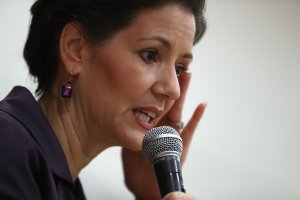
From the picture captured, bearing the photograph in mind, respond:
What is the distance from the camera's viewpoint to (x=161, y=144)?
2.57 ft

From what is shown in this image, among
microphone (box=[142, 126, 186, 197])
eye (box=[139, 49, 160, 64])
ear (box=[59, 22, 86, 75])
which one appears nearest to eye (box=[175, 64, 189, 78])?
eye (box=[139, 49, 160, 64])

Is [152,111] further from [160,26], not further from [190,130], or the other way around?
[190,130]

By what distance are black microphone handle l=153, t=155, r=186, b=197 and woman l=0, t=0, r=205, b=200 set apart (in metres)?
0.31

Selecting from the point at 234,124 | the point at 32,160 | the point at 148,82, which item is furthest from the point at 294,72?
the point at 32,160

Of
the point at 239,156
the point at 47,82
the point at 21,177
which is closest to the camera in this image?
the point at 21,177

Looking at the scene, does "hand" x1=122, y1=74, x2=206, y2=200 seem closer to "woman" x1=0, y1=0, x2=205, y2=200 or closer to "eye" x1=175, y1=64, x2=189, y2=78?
"eye" x1=175, y1=64, x2=189, y2=78

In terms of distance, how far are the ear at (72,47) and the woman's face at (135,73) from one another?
A: 2 cm

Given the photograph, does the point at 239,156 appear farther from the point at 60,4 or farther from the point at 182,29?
the point at 60,4

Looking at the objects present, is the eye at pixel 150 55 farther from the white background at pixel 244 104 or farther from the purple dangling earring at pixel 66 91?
the white background at pixel 244 104

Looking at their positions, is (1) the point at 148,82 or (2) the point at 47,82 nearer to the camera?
(1) the point at 148,82

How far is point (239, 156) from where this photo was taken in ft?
5.76

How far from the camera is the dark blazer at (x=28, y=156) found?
2.84 feet

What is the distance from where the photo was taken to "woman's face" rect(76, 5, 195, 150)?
1045 millimetres

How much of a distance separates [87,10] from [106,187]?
68cm
